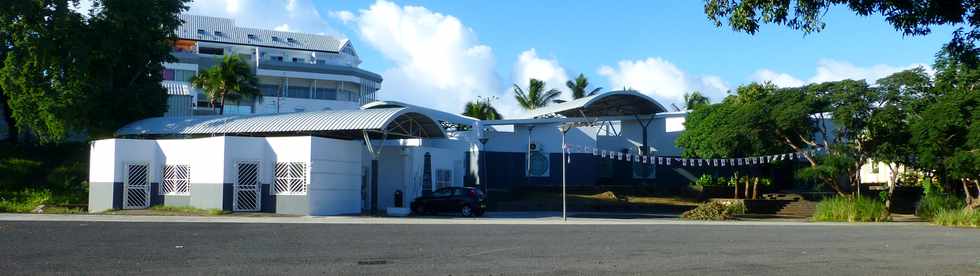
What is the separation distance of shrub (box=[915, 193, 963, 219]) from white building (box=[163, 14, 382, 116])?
140ft

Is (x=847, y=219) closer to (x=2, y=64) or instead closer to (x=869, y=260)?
(x=869, y=260)

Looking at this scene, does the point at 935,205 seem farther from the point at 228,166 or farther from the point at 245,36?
the point at 245,36

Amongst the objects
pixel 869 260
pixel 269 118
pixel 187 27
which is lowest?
pixel 869 260

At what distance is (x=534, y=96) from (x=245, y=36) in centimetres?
2935

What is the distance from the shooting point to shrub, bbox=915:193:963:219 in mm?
34344

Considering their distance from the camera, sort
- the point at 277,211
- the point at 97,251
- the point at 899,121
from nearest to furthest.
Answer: the point at 97,251 < the point at 277,211 < the point at 899,121

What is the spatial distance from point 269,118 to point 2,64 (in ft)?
45.2

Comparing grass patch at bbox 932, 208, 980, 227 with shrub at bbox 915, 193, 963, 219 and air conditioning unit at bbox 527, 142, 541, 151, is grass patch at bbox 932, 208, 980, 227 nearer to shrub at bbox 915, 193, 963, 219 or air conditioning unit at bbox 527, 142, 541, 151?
shrub at bbox 915, 193, 963, 219

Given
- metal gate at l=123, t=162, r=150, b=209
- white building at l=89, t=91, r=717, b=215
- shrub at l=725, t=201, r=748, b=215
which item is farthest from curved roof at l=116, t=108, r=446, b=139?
shrub at l=725, t=201, r=748, b=215

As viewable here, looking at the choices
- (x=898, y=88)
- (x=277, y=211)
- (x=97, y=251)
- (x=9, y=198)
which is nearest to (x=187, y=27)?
(x=9, y=198)

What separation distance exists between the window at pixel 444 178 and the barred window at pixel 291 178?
28.6 feet

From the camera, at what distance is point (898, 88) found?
115 ft

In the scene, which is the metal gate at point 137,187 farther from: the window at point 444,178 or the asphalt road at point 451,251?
the window at point 444,178

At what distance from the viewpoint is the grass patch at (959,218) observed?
97.5 ft
